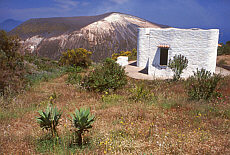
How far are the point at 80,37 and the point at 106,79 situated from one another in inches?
623

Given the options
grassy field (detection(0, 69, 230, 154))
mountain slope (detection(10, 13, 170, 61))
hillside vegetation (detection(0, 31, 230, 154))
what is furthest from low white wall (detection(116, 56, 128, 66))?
grassy field (detection(0, 69, 230, 154))

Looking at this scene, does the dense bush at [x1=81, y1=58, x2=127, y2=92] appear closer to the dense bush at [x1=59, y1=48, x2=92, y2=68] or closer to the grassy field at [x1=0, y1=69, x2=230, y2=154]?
the grassy field at [x1=0, y1=69, x2=230, y2=154]

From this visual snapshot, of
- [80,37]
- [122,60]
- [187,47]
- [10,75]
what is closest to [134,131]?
[10,75]

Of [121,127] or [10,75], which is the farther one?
[10,75]

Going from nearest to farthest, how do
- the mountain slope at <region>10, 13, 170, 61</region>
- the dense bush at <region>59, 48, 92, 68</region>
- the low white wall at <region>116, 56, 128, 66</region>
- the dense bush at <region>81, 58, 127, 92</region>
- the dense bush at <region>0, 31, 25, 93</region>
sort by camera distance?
the dense bush at <region>0, 31, 25, 93</region>, the dense bush at <region>81, 58, 127, 92</region>, the dense bush at <region>59, 48, 92, 68</region>, the low white wall at <region>116, 56, 128, 66</region>, the mountain slope at <region>10, 13, 170, 61</region>

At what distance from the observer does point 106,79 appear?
769 cm

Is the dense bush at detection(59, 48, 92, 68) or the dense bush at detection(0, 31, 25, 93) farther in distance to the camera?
the dense bush at detection(59, 48, 92, 68)

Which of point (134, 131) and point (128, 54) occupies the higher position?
point (128, 54)

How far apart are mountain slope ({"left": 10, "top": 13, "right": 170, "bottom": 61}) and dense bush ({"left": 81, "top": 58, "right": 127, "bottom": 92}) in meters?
12.6

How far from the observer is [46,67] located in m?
14.1

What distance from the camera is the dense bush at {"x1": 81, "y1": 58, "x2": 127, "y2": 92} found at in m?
7.63

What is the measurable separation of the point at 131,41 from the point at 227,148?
2230 centimetres

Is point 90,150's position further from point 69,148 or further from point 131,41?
point 131,41

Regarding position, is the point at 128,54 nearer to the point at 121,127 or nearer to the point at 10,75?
the point at 10,75
